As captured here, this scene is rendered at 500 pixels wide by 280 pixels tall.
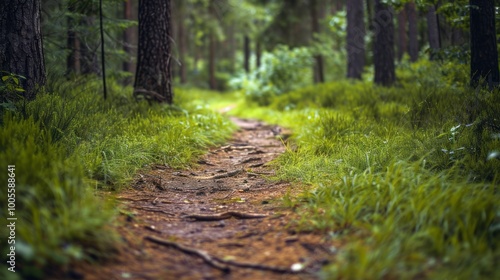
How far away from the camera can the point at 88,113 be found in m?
6.15

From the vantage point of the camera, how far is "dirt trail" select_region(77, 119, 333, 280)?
295cm

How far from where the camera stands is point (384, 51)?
1118cm

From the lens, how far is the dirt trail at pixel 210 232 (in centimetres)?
295

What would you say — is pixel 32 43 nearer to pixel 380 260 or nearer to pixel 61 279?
pixel 61 279

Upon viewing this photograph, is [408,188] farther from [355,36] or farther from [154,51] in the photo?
[355,36]

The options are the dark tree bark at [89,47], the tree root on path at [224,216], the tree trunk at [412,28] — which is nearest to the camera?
the tree root on path at [224,216]

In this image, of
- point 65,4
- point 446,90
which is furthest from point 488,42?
point 65,4

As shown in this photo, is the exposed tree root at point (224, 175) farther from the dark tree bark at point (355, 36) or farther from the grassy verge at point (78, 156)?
the dark tree bark at point (355, 36)

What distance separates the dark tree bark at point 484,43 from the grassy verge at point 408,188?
41 centimetres

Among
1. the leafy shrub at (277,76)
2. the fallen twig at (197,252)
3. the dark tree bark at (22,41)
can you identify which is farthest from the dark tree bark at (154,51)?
the leafy shrub at (277,76)

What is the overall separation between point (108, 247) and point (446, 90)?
21.9 ft

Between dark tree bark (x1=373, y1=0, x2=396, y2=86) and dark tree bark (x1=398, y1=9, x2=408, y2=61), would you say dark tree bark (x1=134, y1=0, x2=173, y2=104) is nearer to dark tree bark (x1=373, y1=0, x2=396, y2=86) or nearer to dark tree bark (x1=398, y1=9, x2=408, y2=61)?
dark tree bark (x1=373, y1=0, x2=396, y2=86)

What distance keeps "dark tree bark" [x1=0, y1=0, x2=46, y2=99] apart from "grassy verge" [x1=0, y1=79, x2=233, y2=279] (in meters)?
0.48

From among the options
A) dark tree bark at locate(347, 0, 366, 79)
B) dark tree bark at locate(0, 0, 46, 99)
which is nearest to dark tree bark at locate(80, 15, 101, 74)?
dark tree bark at locate(0, 0, 46, 99)
